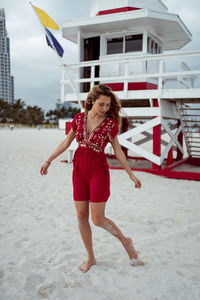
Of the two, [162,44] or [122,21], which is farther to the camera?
[162,44]

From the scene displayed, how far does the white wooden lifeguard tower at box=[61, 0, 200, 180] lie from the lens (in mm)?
7777

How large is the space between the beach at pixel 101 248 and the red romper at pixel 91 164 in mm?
902

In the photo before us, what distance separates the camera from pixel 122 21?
8.39 m

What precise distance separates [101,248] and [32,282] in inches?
40.6

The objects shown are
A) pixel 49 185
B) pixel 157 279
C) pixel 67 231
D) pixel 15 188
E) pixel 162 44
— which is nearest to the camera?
pixel 157 279

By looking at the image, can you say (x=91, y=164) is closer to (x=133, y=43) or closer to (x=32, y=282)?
(x=32, y=282)

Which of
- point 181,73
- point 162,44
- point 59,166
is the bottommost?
point 59,166

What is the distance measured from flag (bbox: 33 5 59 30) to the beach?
14.5ft

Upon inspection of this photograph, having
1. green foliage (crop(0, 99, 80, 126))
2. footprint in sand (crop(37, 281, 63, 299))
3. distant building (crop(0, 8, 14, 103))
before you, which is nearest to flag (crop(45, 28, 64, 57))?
footprint in sand (crop(37, 281, 63, 299))

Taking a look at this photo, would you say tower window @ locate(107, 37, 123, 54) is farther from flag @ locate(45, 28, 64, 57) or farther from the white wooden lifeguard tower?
flag @ locate(45, 28, 64, 57)

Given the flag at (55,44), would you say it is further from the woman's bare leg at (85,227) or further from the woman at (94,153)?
the woman's bare leg at (85,227)

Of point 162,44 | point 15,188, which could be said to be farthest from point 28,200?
point 162,44

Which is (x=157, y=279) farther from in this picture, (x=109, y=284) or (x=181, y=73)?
(x=181, y=73)

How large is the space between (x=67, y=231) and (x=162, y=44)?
879 centimetres
